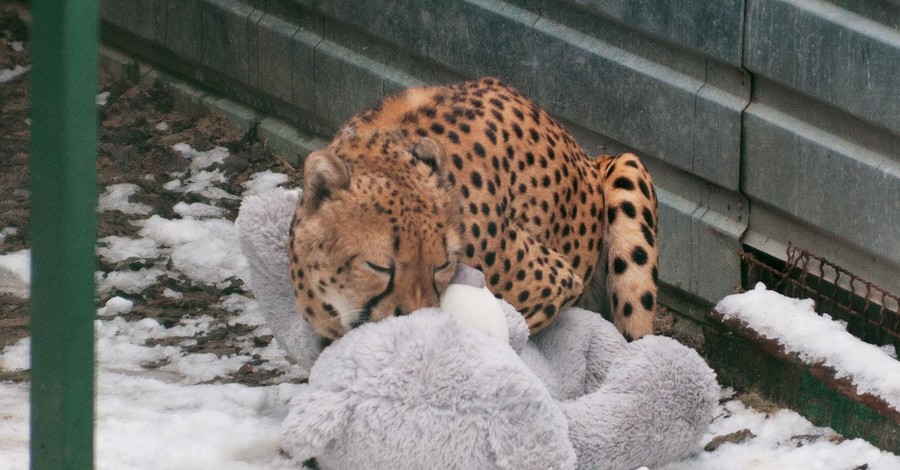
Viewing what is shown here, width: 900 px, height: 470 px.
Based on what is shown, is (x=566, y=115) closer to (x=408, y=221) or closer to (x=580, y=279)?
(x=580, y=279)

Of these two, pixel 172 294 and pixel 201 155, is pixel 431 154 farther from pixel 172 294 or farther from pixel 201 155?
pixel 201 155

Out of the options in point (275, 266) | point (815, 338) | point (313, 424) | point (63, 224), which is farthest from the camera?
point (815, 338)

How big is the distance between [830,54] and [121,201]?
2.90 metres

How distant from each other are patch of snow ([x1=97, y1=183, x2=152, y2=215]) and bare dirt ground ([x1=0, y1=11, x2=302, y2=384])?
0.11 feet

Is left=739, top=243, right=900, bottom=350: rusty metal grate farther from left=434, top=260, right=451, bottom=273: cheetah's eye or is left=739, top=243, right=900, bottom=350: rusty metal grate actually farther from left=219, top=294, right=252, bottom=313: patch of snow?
left=219, top=294, right=252, bottom=313: patch of snow

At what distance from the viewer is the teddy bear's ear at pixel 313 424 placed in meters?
3.15

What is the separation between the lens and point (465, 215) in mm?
3695

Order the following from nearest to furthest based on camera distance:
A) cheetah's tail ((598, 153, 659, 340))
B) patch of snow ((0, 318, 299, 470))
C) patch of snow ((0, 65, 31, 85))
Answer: patch of snow ((0, 318, 299, 470)), cheetah's tail ((598, 153, 659, 340)), patch of snow ((0, 65, 31, 85))

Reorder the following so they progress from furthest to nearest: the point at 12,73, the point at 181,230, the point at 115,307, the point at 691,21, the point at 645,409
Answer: the point at 12,73 → the point at 181,230 → the point at 115,307 → the point at 691,21 → the point at 645,409

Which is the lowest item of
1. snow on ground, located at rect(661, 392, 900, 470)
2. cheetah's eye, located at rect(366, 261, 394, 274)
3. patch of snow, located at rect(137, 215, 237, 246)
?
snow on ground, located at rect(661, 392, 900, 470)

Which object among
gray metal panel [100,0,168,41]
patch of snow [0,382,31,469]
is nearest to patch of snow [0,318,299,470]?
patch of snow [0,382,31,469]

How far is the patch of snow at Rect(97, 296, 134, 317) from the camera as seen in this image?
475cm

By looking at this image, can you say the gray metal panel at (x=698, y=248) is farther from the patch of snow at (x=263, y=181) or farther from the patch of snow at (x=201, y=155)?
the patch of snow at (x=201, y=155)

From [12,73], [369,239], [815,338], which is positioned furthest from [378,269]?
[12,73]
